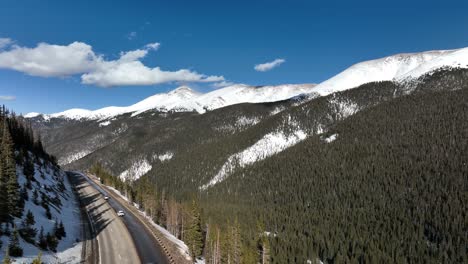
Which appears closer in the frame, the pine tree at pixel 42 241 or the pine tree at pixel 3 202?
the pine tree at pixel 3 202

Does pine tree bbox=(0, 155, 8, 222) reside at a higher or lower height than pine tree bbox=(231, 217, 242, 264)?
higher

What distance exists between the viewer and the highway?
59744mm

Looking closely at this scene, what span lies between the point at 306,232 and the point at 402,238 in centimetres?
3263

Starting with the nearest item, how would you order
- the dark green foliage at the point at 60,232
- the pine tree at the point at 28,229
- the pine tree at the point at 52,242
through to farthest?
the pine tree at the point at 28,229 < the pine tree at the point at 52,242 < the dark green foliage at the point at 60,232

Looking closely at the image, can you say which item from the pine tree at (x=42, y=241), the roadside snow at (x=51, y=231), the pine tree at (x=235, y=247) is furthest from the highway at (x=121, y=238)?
the pine tree at (x=235, y=247)

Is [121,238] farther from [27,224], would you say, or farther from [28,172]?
[28,172]

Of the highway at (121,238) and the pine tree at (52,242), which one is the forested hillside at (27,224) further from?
the highway at (121,238)

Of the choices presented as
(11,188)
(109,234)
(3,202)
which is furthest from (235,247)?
(3,202)

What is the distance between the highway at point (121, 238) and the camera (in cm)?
5974

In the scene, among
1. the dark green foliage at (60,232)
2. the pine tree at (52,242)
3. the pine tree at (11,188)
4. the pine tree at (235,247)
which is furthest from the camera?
the pine tree at (235,247)

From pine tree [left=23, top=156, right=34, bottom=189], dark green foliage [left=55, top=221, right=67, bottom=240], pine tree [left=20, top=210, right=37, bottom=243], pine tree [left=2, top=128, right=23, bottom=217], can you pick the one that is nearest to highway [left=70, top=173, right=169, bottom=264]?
dark green foliage [left=55, top=221, right=67, bottom=240]

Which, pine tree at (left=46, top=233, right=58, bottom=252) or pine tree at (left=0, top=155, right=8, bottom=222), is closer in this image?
pine tree at (left=0, top=155, right=8, bottom=222)

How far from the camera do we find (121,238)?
6994 centimetres

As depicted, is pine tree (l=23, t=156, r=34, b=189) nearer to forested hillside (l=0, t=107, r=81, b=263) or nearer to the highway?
forested hillside (l=0, t=107, r=81, b=263)
